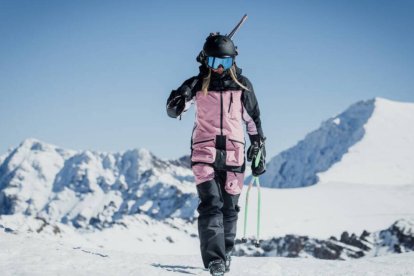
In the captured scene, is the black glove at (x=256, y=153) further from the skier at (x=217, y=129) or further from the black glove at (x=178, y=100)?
the black glove at (x=178, y=100)

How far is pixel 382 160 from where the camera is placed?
167 meters

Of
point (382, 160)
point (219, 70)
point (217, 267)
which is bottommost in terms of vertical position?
point (217, 267)

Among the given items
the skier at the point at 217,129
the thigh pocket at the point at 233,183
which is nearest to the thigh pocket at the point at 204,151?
the skier at the point at 217,129

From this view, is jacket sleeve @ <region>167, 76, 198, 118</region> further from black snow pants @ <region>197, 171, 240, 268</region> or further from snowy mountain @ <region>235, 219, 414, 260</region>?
snowy mountain @ <region>235, 219, 414, 260</region>

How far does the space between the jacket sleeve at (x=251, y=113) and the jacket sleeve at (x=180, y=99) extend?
556mm

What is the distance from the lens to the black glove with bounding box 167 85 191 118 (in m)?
5.07

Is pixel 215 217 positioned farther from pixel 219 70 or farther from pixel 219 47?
pixel 219 47

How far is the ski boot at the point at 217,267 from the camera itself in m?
4.54

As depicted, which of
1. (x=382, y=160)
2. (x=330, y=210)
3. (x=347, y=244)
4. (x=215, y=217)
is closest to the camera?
(x=215, y=217)

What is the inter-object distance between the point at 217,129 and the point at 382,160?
172m

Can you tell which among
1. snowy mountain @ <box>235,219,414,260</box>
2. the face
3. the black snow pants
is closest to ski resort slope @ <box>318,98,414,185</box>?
snowy mountain @ <box>235,219,414,260</box>

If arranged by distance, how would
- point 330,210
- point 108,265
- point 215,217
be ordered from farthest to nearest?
point 330,210, point 215,217, point 108,265

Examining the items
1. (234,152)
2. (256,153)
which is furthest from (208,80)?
(256,153)

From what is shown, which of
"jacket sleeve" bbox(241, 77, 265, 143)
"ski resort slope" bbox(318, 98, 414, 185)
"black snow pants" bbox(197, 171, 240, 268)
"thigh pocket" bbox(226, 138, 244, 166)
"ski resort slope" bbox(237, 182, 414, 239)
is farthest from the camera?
"ski resort slope" bbox(318, 98, 414, 185)
